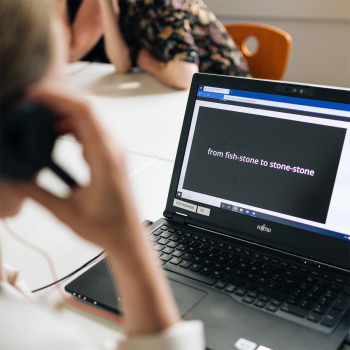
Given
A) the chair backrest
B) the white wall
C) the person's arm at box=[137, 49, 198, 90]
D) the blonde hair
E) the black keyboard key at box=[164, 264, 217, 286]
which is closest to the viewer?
the blonde hair

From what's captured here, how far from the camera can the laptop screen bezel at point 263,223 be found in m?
0.79

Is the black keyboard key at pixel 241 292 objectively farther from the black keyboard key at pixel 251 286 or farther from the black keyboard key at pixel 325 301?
the black keyboard key at pixel 325 301

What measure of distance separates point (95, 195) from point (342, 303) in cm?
41

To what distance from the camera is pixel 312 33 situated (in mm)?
3498

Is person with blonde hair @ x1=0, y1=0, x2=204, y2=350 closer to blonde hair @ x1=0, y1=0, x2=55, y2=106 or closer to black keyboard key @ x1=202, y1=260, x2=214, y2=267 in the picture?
blonde hair @ x1=0, y1=0, x2=55, y2=106

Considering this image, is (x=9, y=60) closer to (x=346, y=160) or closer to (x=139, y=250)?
(x=139, y=250)

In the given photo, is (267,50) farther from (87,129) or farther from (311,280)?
(87,129)

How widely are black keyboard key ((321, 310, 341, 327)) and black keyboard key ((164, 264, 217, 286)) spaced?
0.17 metres

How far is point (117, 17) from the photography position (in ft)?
7.03

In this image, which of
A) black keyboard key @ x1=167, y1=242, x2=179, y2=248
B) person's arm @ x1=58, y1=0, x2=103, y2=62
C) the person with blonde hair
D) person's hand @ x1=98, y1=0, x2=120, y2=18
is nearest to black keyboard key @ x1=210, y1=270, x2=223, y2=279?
black keyboard key @ x1=167, y1=242, x2=179, y2=248

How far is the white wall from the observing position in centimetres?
338

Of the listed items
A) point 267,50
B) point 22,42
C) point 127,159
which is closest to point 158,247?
point 127,159

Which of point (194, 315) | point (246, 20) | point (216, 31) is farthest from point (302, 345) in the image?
point (246, 20)

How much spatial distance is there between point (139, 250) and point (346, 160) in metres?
0.45
